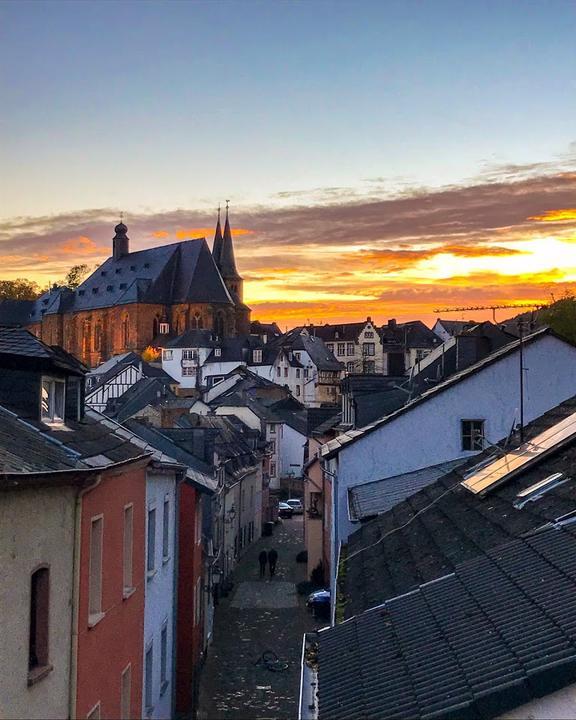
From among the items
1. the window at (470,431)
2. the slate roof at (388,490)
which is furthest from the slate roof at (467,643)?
the window at (470,431)

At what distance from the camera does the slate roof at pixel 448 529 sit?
9.44 m

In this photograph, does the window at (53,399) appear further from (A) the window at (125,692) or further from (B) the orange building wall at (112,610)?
(A) the window at (125,692)

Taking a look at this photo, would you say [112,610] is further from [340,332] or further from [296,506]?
[340,332]

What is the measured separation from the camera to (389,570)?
11.3 m

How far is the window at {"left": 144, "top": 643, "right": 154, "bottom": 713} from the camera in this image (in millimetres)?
18048

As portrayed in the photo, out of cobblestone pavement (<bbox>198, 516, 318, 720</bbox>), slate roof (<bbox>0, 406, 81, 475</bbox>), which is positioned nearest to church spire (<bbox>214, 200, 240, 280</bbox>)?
cobblestone pavement (<bbox>198, 516, 318, 720</bbox>)

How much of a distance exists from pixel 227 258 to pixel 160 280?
13470 mm

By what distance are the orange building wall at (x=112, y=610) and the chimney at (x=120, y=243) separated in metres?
156

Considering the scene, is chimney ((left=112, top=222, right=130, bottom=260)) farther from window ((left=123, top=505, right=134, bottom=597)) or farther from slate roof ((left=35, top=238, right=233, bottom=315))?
window ((left=123, top=505, right=134, bottom=597))

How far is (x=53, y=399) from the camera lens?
15523mm

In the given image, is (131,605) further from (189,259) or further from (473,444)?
(189,259)

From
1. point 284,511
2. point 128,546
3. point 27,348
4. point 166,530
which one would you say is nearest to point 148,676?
point 166,530

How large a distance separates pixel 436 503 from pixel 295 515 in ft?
216

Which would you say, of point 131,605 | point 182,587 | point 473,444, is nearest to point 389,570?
point 131,605
